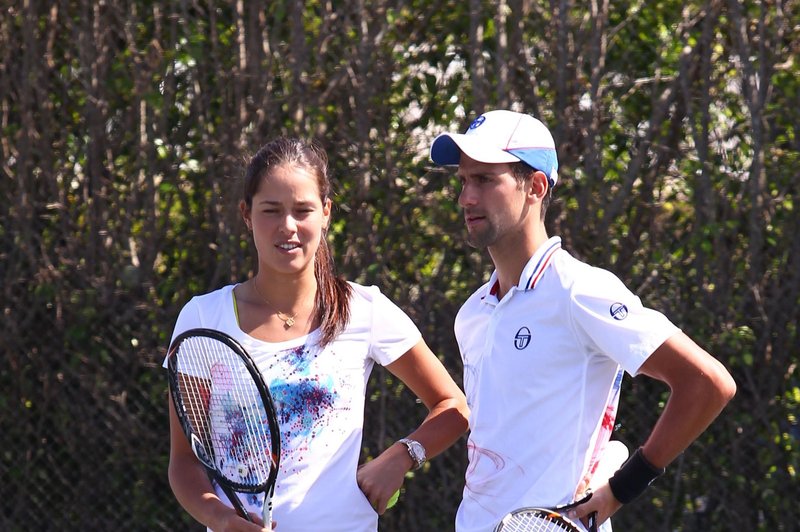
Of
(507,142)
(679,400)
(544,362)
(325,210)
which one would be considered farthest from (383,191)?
(679,400)

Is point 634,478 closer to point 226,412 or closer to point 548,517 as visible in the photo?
point 548,517

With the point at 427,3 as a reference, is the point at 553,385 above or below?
below

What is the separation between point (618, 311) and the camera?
2465 millimetres

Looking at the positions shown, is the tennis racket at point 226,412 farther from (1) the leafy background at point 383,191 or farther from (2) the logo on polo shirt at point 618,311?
(1) the leafy background at point 383,191

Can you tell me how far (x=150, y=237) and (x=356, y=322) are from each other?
104 inches

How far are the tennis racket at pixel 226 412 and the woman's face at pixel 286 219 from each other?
0.25m

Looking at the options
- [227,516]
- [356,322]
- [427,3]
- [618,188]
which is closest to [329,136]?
[427,3]

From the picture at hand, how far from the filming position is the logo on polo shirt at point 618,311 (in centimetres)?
246

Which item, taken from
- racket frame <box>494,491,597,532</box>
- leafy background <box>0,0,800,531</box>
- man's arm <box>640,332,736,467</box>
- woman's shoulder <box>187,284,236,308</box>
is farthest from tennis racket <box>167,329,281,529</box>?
leafy background <box>0,0,800,531</box>

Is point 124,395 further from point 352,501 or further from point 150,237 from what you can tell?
point 352,501

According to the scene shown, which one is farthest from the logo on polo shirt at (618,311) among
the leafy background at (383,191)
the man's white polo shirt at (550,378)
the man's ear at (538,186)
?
the leafy background at (383,191)

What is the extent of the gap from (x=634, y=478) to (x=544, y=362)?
1.03ft

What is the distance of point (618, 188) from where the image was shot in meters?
4.88

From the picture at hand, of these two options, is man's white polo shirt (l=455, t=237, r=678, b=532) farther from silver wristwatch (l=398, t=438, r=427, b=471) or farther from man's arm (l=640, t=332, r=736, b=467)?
silver wristwatch (l=398, t=438, r=427, b=471)
